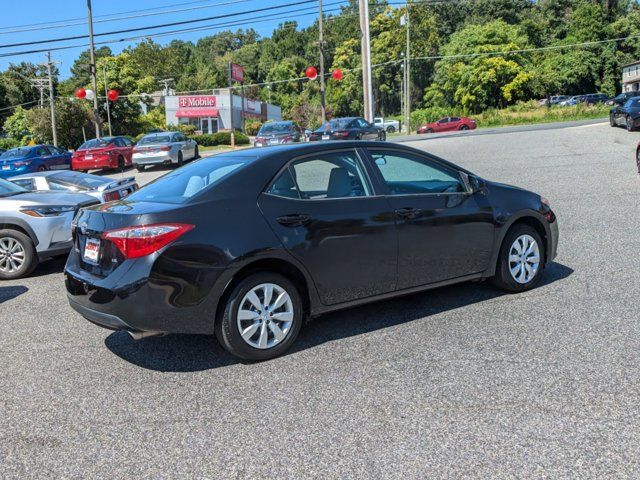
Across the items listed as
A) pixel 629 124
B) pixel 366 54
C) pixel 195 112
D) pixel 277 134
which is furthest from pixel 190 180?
pixel 195 112

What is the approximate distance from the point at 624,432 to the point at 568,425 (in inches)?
11.1

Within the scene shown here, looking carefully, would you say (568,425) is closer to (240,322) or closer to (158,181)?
(240,322)

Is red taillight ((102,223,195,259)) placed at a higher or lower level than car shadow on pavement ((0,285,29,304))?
higher

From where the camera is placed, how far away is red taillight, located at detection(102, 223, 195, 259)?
4133 millimetres

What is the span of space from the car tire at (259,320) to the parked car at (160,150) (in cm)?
2135

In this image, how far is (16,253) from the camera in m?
7.83

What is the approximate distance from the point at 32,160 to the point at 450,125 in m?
36.6

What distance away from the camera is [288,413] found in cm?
369

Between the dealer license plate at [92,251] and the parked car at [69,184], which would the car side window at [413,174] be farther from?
the parked car at [69,184]

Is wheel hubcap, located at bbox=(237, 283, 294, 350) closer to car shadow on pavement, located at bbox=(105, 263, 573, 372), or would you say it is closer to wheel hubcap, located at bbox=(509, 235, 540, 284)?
car shadow on pavement, located at bbox=(105, 263, 573, 372)

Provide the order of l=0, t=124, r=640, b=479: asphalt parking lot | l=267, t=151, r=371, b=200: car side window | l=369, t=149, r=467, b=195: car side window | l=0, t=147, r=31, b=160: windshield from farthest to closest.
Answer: l=0, t=147, r=31, b=160: windshield < l=369, t=149, r=467, b=195: car side window < l=267, t=151, r=371, b=200: car side window < l=0, t=124, r=640, b=479: asphalt parking lot

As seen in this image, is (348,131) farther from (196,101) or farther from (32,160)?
(196,101)

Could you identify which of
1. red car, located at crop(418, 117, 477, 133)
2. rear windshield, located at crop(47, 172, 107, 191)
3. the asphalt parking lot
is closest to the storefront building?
red car, located at crop(418, 117, 477, 133)

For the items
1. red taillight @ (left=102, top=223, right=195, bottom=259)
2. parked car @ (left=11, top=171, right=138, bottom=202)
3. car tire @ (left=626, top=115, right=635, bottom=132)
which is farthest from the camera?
car tire @ (left=626, top=115, right=635, bottom=132)
